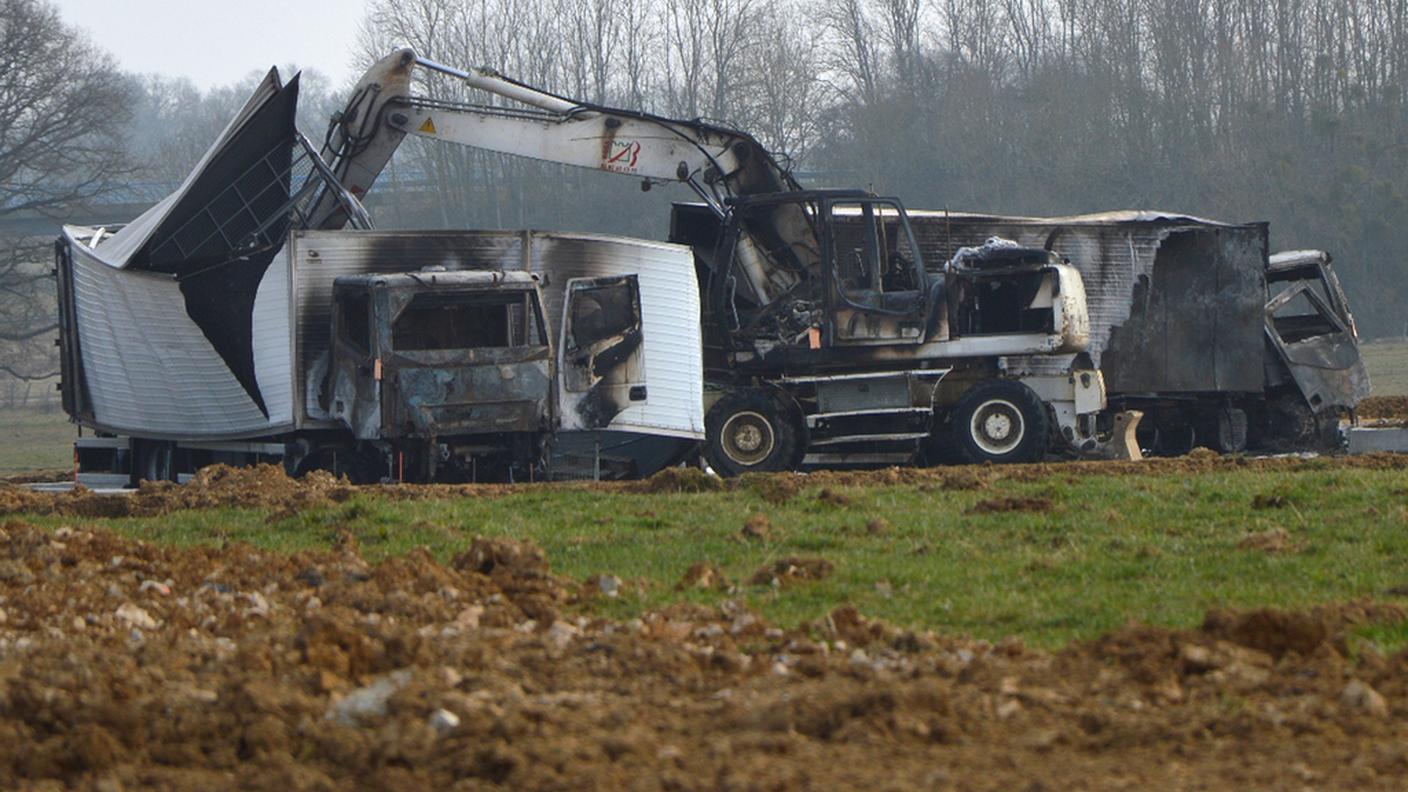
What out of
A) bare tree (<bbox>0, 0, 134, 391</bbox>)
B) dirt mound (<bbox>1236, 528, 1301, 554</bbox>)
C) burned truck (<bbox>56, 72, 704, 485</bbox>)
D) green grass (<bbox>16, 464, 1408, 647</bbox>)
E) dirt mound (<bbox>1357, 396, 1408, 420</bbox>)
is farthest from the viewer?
bare tree (<bbox>0, 0, 134, 391</bbox>)

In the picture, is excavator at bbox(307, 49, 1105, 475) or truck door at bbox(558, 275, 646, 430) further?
excavator at bbox(307, 49, 1105, 475)

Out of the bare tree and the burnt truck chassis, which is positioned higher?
the bare tree

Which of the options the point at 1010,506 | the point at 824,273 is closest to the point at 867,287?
the point at 824,273

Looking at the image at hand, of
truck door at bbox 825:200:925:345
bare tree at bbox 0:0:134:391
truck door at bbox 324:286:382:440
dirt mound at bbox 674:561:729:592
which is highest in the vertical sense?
bare tree at bbox 0:0:134:391

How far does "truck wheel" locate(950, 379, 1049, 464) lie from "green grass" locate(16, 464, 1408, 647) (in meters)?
3.88

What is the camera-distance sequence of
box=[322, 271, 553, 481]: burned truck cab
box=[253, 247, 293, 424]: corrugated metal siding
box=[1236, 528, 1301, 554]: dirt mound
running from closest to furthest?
1. box=[1236, 528, 1301, 554]: dirt mound
2. box=[322, 271, 553, 481]: burned truck cab
3. box=[253, 247, 293, 424]: corrugated metal siding

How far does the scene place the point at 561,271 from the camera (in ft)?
57.7

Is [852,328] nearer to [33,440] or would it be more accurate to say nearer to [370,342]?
[370,342]

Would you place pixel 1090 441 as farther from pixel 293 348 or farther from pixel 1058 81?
pixel 1058 81

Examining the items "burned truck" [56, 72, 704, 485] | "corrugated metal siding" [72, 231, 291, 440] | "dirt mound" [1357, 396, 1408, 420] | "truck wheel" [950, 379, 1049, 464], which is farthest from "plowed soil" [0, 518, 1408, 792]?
"dirt mound" [1357, 396, 1408, 420]

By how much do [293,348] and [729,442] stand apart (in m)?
4.93

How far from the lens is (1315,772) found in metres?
5.61

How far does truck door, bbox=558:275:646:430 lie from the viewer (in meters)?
17.2

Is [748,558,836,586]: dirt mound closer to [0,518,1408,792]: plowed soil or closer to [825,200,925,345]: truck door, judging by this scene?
[0,518,1408,792]: plowed soil
